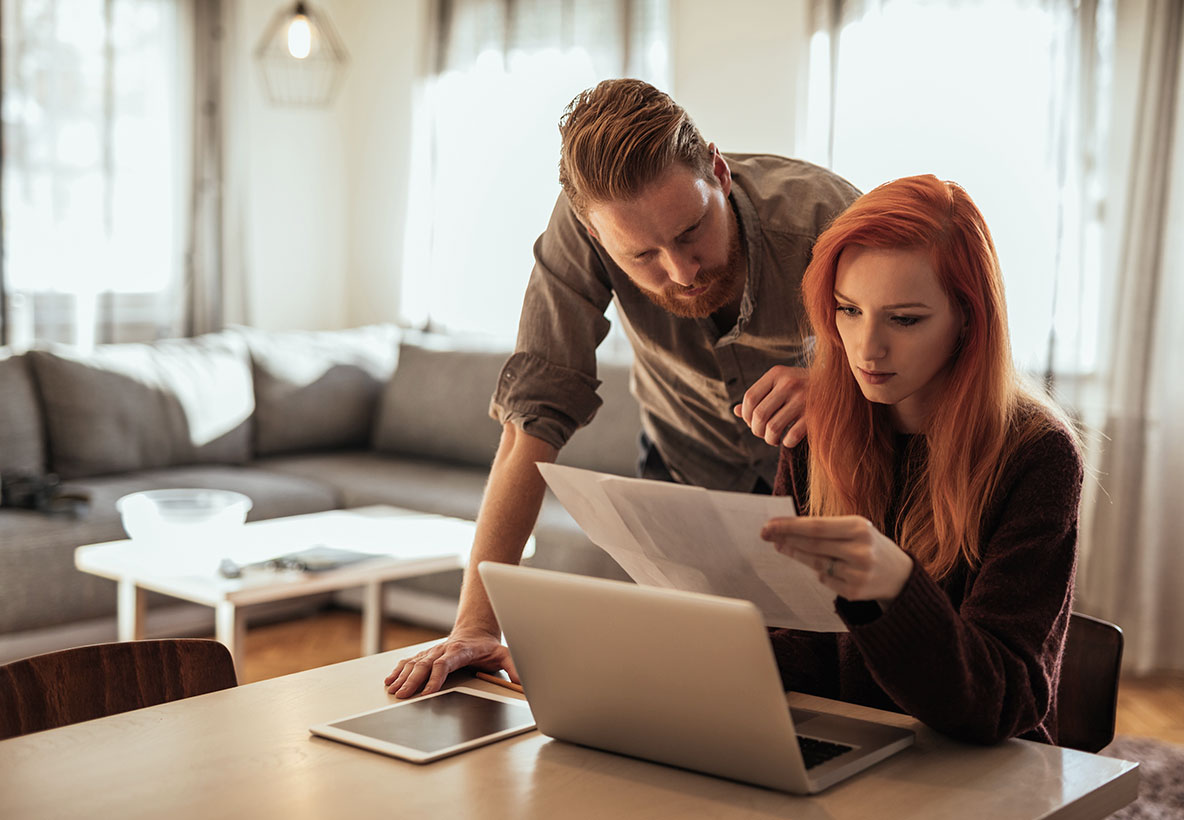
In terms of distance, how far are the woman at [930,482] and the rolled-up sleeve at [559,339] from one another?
376 mm

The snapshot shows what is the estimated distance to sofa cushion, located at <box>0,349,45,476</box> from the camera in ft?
11.9

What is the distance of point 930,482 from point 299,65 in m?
4.28

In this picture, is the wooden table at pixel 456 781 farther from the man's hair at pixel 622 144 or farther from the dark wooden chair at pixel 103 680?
the man's hair at pixel 622 144

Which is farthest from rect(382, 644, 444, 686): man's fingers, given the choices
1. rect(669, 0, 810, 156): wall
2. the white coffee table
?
rect(669, 0, 810, 156): wall

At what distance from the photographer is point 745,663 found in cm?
89

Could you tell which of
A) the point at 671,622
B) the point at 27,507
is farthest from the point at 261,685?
the point at 27,507

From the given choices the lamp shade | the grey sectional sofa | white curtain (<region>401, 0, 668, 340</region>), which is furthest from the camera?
the lamp shade

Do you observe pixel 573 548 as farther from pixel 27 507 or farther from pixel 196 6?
pixel 196 6

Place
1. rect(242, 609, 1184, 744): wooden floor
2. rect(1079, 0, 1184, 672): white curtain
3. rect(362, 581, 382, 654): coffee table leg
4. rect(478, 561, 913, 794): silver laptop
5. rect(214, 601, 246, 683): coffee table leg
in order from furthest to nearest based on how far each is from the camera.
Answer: rect(1079, 0, 1184, 672): white curtain, rect(242, 609, 1184, 744): wooden floor, rect(362, 581, 382, 654): coffee table leg, rect(214, 601, 246, 683): coffee table leg, rect(478, 561, 913, 794): silver laptop

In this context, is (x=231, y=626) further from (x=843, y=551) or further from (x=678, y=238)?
(x=843, y=551)

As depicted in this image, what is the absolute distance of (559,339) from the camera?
1.73 metres

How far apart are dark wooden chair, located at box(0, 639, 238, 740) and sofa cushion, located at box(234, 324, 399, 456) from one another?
315cm

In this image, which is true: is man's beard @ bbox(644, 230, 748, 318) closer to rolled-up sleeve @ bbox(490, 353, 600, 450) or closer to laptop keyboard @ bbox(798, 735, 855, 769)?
rolled-up sleeve @ bbox(490, 353, 600, 450)

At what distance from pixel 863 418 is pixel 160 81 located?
161 inches
